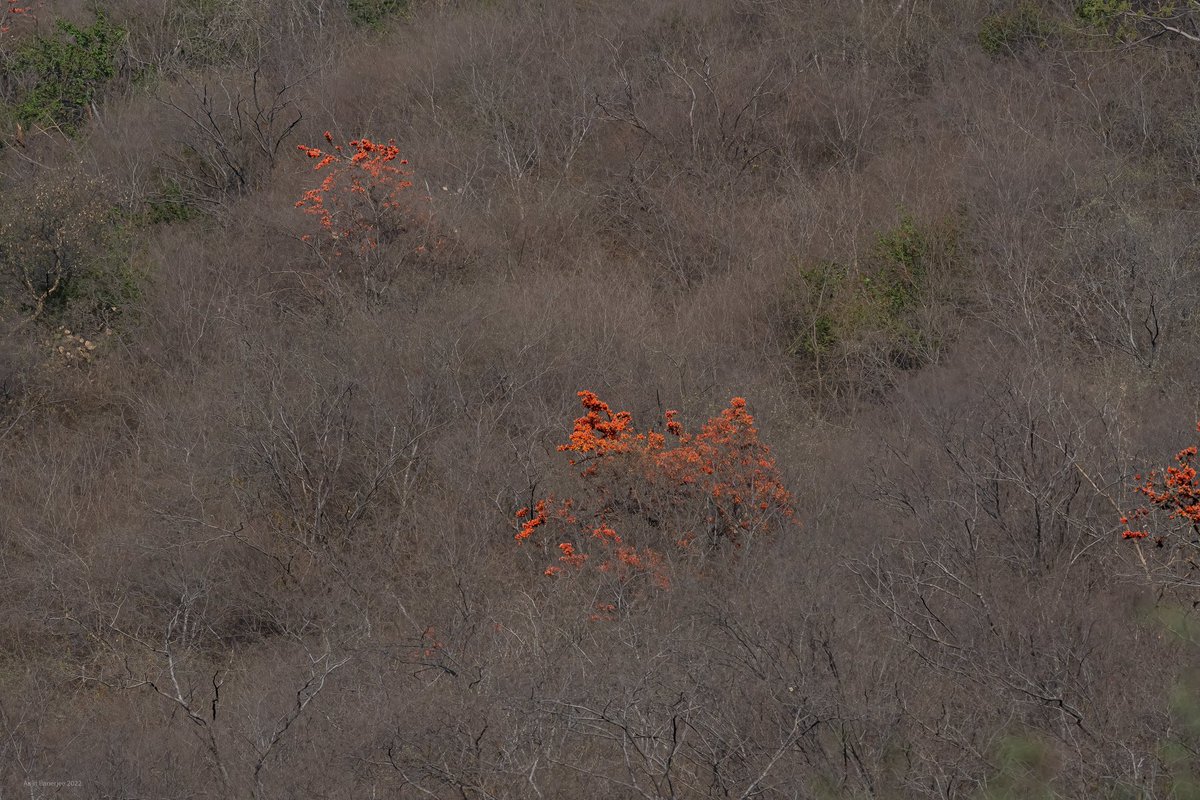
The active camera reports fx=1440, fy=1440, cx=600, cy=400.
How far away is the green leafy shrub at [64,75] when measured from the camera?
22.6 m

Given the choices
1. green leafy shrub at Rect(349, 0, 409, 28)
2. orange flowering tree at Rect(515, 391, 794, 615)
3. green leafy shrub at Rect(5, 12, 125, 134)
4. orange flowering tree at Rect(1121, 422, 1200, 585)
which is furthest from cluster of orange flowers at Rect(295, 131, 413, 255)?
orange flowering tree at Rect(1121, 422, 1200, 585)

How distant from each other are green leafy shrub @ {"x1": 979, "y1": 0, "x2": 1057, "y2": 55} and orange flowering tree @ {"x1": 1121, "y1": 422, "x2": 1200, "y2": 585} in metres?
10.3

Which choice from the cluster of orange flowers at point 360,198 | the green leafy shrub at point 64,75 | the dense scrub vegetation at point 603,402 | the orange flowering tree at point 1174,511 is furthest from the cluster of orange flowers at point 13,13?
the orange flowering tree at point 1174,511

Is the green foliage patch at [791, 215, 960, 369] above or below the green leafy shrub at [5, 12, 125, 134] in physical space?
below

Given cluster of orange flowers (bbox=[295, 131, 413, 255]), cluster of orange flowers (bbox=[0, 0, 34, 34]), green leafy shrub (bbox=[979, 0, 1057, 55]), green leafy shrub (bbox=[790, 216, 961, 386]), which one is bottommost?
green leafy shrub (bbox=[790, 216, 961, 386])

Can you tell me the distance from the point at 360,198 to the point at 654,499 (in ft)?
23.3

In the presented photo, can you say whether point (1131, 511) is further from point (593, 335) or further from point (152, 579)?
point (152, 579)

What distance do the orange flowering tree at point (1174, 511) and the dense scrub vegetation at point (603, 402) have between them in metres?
0.05

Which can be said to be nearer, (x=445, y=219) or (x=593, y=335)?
(x=593, y=335)

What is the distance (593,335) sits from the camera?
618 inches

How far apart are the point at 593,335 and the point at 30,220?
23.9 ft

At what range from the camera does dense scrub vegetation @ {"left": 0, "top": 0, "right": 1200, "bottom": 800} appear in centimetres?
968

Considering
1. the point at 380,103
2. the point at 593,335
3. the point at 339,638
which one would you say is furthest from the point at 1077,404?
the point at 380,103

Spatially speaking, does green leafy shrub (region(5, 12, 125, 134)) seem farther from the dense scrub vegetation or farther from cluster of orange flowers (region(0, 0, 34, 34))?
cluster of orange flowers (region(0, 0, 34, 34))
